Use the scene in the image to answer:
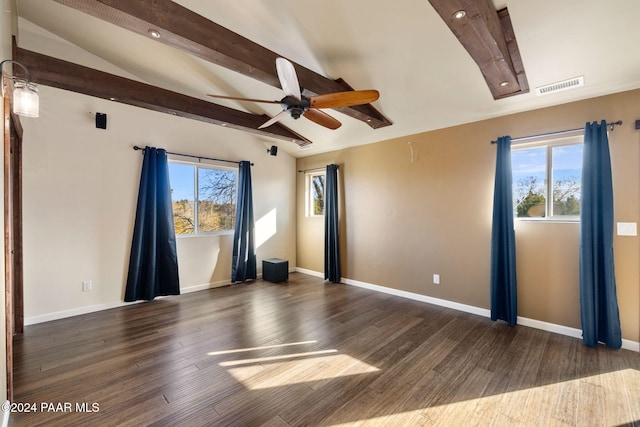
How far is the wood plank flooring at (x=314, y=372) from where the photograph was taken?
190 centimetres

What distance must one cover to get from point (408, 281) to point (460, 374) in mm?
2080

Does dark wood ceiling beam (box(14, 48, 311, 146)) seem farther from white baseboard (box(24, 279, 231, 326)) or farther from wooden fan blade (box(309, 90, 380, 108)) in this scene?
white baseboard (box(24, 279, 231, 326))

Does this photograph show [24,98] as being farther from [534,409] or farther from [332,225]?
[332,225]

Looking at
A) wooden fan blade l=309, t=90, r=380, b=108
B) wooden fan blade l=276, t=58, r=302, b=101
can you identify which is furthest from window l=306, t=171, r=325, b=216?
wooden fan blade l=276, t=58, r=302, b=101

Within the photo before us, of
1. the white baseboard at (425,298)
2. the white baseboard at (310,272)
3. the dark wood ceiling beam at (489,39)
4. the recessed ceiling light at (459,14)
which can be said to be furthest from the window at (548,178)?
the white baseboard at (310,272)

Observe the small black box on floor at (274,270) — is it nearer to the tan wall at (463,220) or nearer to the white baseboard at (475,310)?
the tan wall at (463,220)

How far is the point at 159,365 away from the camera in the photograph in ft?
8.16

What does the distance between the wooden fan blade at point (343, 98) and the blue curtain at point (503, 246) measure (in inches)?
80.6

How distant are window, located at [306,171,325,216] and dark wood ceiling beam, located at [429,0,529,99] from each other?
3.59 m

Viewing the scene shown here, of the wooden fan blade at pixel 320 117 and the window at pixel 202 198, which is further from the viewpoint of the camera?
the window at pixel 202 198

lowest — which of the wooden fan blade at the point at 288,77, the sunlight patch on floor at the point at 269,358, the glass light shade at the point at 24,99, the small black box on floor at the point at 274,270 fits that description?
the sunlight patch on floor at the point at 269,358

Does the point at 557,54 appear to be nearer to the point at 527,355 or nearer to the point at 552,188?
the point at 552,188

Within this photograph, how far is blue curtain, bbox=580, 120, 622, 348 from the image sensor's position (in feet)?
8.95

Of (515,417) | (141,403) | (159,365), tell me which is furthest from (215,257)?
(515,417)
